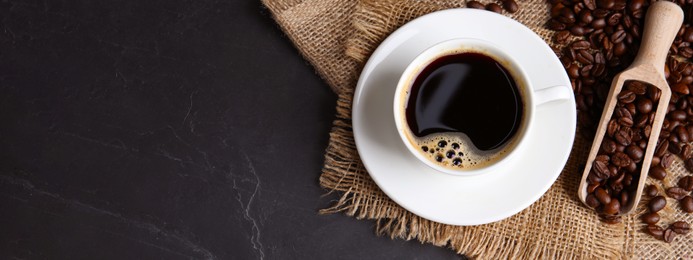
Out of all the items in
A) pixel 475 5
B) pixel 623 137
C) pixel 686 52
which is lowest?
pixel 623 137

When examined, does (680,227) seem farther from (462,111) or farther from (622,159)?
(462,111)

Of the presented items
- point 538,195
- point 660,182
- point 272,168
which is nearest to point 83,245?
point 272,168

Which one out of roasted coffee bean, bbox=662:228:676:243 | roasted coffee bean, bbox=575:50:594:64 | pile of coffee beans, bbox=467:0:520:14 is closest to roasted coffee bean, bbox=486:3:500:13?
pile of coffee beans, bbox=467:0:520:14

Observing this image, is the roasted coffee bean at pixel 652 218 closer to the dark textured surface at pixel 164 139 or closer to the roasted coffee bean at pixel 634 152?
the roasted coffee bean at pixel 634 152

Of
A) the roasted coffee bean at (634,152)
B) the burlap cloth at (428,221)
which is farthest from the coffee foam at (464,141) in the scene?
the roasted coffee bean at (634,152)

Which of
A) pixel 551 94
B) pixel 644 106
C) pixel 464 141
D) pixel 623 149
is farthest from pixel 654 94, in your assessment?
pixel 464 141

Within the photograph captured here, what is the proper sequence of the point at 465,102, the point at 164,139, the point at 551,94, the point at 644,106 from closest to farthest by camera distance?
the point at 551,94 → the point at 465,102 → the point at 644,106 → the point at 164,139

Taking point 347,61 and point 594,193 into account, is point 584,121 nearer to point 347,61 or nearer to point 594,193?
point 594,193
